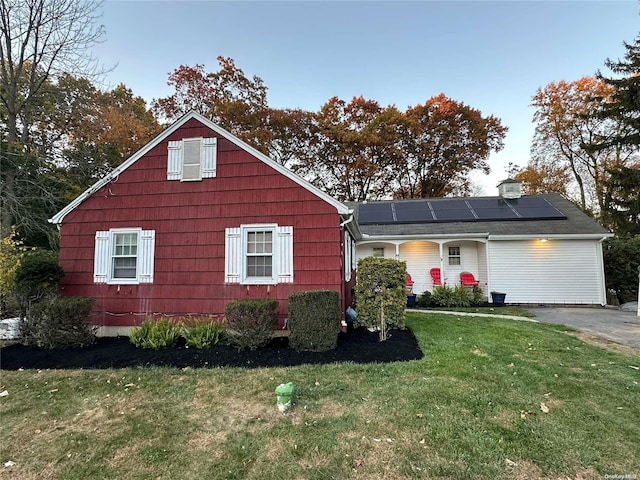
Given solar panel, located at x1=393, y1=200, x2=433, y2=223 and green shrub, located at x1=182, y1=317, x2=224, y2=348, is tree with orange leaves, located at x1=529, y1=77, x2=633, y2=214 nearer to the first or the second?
solar panel, located at x1=393, y1=200, x2=433, y2=223

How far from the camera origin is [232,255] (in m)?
7.36

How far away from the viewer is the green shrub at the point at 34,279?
6.74m

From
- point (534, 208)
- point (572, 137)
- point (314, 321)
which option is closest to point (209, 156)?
point (314, 321)

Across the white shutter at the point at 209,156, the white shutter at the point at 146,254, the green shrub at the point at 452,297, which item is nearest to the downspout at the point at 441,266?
the green shrub at the point at 452,297

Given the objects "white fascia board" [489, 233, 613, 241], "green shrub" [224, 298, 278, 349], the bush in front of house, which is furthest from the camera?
"white fascia board" [489, 233, 613, 241]

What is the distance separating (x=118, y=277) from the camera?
7.73 meters

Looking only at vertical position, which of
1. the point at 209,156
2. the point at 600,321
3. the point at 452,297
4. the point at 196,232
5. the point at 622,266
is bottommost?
the point at 600,321

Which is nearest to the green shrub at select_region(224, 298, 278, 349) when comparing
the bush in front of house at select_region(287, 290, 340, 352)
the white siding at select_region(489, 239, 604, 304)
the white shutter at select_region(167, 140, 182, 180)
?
the bush in front of house at select_region(287, 290, 340, 352)

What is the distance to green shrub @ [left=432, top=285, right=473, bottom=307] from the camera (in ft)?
39.3

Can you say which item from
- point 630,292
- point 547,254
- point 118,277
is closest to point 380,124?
point 547,254

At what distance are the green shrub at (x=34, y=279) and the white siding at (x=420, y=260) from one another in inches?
458

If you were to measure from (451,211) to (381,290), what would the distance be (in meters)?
9.59

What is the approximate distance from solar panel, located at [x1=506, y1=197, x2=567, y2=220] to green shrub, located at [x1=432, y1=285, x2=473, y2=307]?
15.2 feet

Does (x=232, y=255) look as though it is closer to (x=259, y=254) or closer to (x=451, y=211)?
(x=259, y=254)
